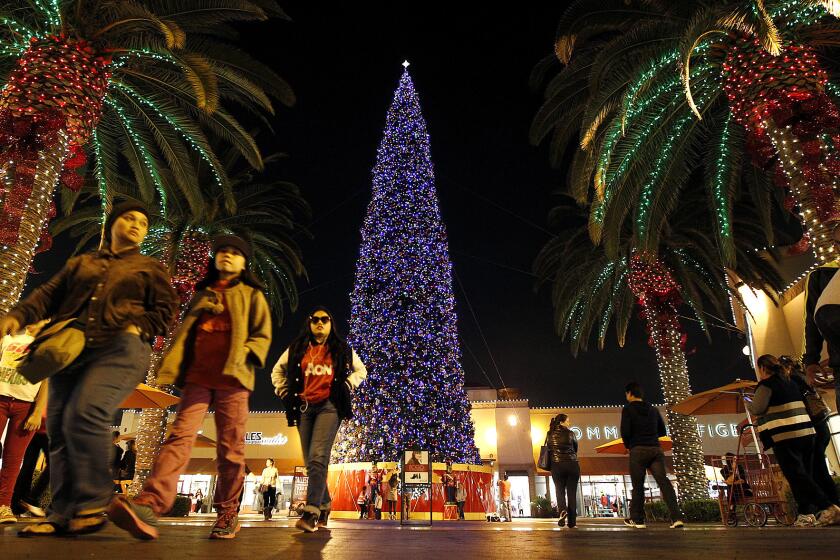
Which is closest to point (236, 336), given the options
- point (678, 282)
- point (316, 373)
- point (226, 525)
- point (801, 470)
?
point (226, 525)

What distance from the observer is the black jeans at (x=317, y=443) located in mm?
4234

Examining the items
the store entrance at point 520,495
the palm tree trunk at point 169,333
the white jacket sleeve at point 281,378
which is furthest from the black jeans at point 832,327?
the store entrance at point 520,495

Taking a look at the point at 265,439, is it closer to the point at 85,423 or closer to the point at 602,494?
the point at 602,494

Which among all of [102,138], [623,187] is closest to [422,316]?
[623,187]

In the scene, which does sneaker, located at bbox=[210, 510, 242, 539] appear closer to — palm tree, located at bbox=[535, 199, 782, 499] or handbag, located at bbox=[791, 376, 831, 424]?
handbag, located at bbox=[791, 376, 831, 424]

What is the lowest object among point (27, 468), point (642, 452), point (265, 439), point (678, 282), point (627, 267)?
point (27, 468)

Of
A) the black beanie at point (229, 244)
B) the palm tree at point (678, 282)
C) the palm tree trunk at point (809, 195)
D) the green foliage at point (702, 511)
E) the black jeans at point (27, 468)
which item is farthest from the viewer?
the palm tree at point (678, 282)

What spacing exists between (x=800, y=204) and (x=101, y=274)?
869 centimetres

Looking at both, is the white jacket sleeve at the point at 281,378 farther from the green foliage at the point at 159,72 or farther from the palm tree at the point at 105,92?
the green foliage at the point at 159,72

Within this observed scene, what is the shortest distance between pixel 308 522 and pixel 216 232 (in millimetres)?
11653

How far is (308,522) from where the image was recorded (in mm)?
3953

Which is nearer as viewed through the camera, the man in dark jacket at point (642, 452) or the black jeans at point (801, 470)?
the black jeans at point (801, 470)

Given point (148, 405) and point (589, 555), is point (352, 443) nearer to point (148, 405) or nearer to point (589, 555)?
point (148, 405)

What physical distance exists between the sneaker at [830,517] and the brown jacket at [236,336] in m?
5.52
